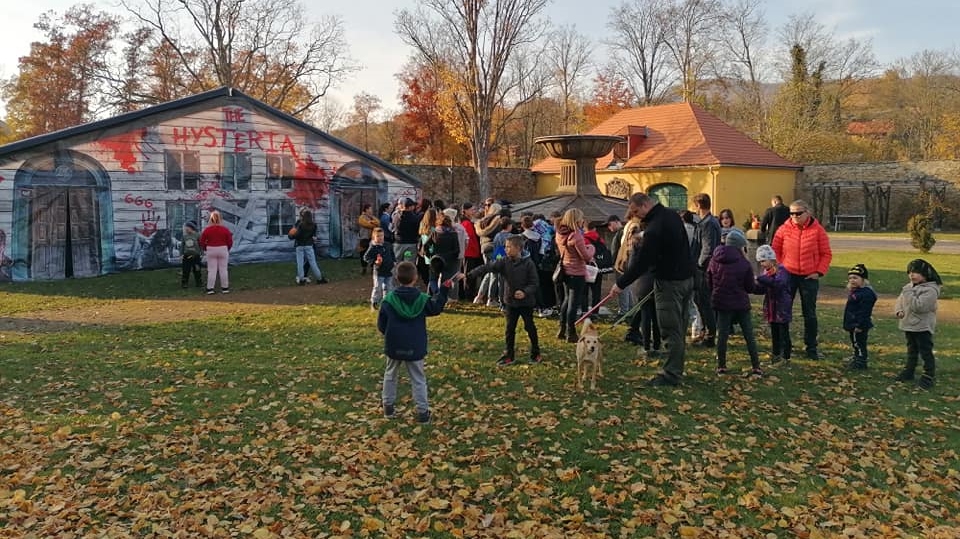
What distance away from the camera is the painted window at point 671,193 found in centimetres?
3020

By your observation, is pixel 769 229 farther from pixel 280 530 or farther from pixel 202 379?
pixel 280 530

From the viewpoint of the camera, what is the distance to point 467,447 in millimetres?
5582

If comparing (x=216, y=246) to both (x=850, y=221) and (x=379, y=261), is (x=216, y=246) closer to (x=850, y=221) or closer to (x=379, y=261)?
(x=379, y=261)

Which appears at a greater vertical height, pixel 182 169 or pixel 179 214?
pixel 182 169

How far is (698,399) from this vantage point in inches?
264

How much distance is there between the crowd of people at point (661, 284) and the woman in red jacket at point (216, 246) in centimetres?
415

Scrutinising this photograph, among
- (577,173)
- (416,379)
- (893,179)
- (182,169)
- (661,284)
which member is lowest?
(416,379)

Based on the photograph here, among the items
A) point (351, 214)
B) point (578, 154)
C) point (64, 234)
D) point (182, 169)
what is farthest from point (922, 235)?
point (64, 234)

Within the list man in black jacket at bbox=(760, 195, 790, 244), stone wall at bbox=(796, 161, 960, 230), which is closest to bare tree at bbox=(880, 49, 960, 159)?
stone wall at bbox=(796, 161, 960, 230)

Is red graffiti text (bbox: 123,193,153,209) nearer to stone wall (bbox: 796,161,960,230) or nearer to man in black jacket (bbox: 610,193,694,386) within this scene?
Answer: man in black jacket (bbox: 610,193,694,386)

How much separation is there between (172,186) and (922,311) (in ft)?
53.0

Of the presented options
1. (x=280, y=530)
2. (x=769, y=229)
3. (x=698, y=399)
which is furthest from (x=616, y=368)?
(x=769, y=229)

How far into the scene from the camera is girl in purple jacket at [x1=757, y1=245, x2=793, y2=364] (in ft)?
25.6

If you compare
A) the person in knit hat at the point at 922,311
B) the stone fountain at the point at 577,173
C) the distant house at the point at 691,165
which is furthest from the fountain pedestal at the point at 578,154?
the distant house at the point at 691,165
